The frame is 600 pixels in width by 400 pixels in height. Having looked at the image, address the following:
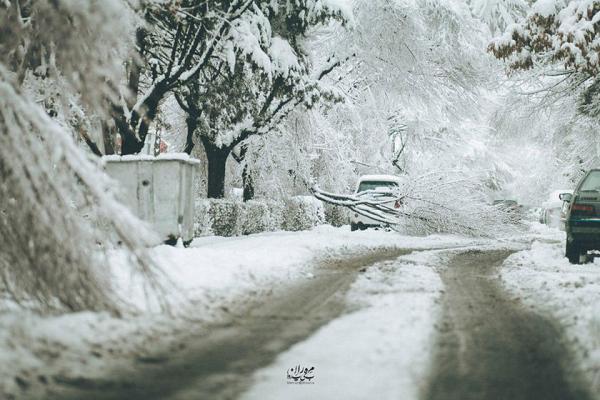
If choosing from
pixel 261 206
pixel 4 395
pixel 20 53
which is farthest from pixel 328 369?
pixel 261 206

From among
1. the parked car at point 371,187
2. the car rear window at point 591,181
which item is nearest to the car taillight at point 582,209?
the car rear window at point 591,181

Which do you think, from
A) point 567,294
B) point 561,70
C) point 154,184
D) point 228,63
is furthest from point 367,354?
point 561,70

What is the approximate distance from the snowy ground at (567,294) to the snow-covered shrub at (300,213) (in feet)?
26.6

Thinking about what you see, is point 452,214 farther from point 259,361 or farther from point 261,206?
point 259,361

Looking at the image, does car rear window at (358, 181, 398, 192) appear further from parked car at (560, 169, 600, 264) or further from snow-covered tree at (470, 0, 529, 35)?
parked car at (560, 169, 600, 264)

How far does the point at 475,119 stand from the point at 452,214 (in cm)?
471

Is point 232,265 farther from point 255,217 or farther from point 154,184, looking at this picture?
point 255,217

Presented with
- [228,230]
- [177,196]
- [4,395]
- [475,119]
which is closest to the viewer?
[4,395]

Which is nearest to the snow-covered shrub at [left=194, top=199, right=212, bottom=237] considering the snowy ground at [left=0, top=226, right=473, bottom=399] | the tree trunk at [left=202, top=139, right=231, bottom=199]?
the tree trunk at [left=202, top=139, right=231, bottom=199]

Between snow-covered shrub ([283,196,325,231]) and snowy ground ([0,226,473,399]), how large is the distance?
8.98 m

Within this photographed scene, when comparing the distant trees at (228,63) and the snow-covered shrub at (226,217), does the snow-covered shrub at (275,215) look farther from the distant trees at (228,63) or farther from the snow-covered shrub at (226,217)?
the distant trees at (228,63)

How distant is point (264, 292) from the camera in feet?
21.4

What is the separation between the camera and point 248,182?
676 inches

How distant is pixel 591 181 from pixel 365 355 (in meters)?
7.73
